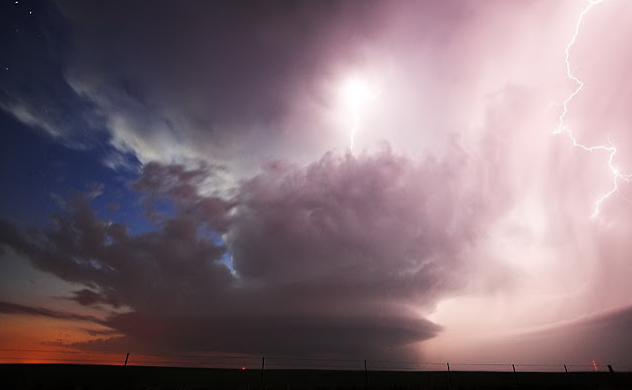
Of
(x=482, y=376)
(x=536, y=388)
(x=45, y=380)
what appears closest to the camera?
(x=45, y=380)

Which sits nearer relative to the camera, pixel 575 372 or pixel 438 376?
pixel 438 376

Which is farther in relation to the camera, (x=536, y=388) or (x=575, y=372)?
(x=575, y=372)

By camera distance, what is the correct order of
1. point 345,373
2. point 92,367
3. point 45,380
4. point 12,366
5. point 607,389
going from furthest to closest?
point 345,373 → point 92,367 → point 607,389 → point 12,366 → point 45,380

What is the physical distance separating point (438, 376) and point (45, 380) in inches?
1442

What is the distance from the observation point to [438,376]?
37.1 m

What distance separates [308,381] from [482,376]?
2177 cm

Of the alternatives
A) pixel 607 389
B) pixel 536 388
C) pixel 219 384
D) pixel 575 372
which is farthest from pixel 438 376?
pixel 219 384

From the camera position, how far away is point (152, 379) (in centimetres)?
2475

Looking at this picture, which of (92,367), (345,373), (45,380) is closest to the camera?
(45,380)

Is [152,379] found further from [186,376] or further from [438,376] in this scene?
[438,376]

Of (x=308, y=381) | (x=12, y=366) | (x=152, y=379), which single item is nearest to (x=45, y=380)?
(x=12, y=366)

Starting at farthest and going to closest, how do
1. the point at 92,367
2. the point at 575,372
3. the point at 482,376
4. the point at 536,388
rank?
the point at 575,372, the point at 482,376, the point at 536,388, the point at 92,367

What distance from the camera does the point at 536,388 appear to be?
28.2 meters

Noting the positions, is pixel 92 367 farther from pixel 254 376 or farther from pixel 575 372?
pixel 575 372
